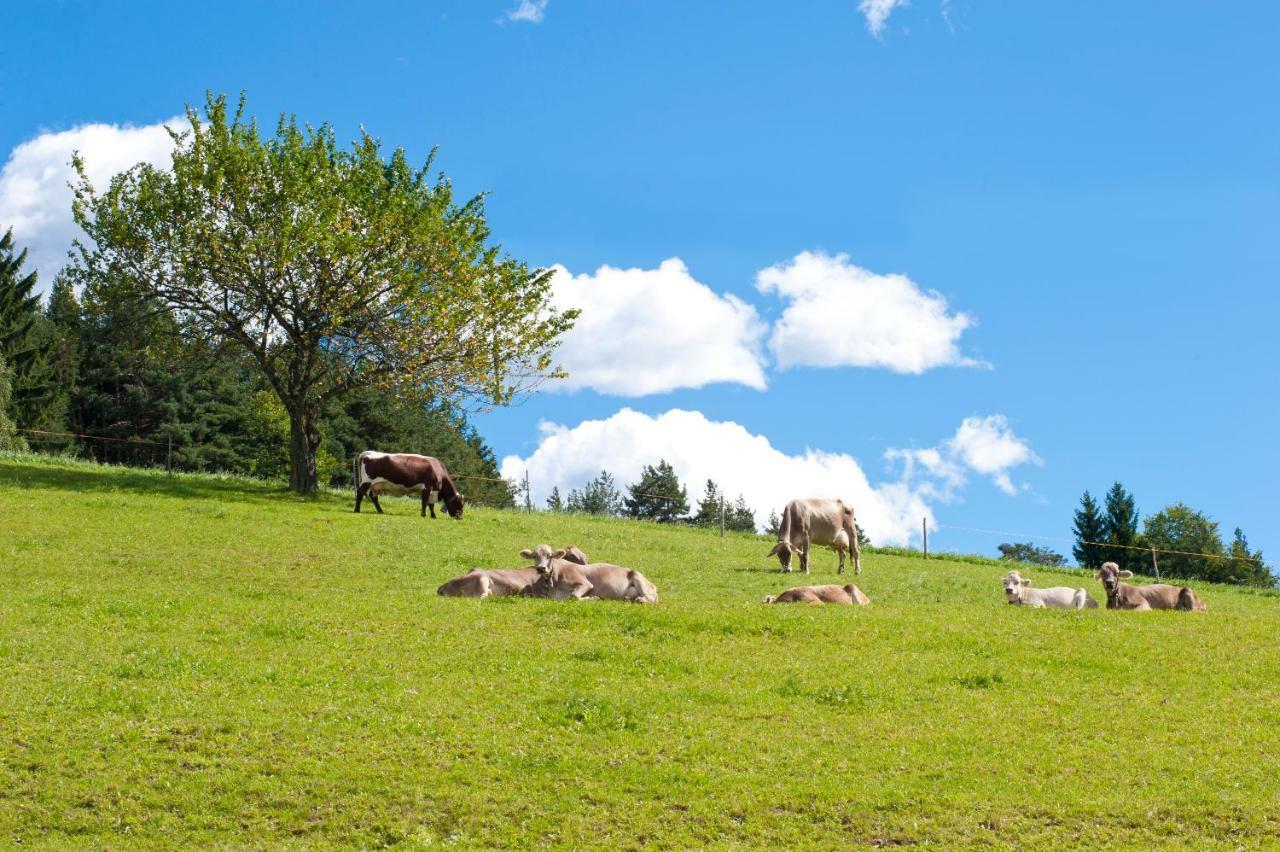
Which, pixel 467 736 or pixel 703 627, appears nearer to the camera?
pixel 467 736

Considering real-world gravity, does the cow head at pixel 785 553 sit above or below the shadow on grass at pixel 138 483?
below

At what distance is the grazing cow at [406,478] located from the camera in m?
42.1

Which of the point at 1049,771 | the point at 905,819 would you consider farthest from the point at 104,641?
the point at 1049,771

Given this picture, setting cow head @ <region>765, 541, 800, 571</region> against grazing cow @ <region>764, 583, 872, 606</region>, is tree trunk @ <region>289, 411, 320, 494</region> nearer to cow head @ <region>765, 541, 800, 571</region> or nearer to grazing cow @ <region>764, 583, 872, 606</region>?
cow head @ <region>765, 541, 800, 571</region>

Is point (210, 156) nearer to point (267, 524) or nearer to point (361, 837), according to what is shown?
point (267, 524)

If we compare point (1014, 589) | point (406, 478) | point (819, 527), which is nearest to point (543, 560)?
point (1014, 589)

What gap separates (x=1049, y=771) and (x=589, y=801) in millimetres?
5083

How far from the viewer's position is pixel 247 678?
15414 millimetres

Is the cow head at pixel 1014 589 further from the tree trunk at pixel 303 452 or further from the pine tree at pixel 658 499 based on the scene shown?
the pine tree at pixel 658 499

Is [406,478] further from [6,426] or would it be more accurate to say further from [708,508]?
[708,508]

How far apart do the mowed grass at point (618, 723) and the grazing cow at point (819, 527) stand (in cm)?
1051

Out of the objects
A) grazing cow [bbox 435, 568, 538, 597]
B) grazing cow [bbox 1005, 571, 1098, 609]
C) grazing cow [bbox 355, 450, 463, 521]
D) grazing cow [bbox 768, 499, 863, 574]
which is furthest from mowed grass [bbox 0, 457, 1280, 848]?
A: grazing cow [bbox 355, 450, 463, 521]

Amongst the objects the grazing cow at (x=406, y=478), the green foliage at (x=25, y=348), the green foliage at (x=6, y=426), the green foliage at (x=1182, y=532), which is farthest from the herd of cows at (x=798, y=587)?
the green foliage at (x=1182, y=532)

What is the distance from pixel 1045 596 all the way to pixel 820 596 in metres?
6.84
